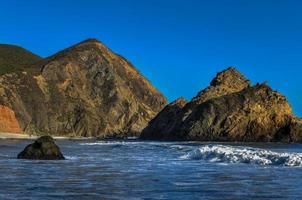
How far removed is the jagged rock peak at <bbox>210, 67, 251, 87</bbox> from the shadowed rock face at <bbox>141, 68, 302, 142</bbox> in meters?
16.3

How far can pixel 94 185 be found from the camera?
20.3 metres

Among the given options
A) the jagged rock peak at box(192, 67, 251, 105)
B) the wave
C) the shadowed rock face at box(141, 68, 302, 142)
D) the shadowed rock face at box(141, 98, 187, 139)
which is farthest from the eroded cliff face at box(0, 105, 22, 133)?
the wave

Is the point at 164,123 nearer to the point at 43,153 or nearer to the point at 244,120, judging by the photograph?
the point at 244,120

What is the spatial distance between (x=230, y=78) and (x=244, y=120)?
2898 centimetres

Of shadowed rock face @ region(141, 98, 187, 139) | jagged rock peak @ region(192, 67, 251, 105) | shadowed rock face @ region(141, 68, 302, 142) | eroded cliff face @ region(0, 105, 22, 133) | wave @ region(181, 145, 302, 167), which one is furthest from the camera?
eroded cliff face @ region(0, 105, 22, 133)

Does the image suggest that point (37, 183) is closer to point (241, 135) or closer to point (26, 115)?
point (241, 135)

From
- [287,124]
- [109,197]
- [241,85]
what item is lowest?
[109,197]

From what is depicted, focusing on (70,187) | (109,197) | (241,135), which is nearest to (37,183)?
(70,187)

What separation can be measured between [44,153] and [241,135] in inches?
3523

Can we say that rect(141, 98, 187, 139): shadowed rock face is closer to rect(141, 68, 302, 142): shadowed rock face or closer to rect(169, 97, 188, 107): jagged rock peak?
rect(169, 97, 188, 107): jagged rock peak

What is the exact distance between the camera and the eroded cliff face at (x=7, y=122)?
15650cm

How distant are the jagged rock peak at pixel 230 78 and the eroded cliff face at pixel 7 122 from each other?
5837 centimetres

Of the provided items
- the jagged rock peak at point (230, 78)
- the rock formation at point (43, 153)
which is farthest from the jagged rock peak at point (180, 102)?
the rock formation at point (43, 153)

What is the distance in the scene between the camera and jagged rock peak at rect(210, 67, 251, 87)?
152 metres
